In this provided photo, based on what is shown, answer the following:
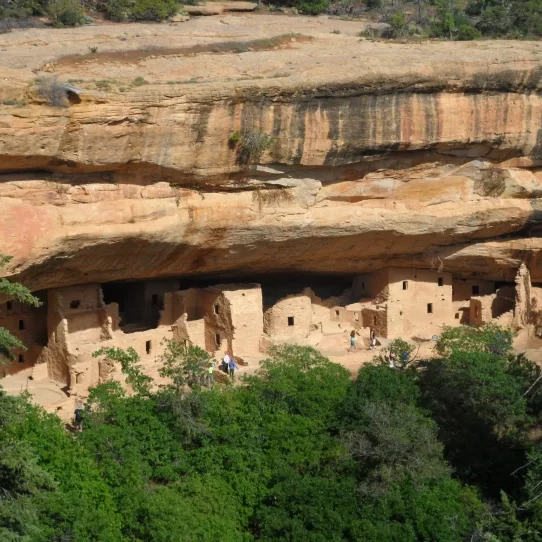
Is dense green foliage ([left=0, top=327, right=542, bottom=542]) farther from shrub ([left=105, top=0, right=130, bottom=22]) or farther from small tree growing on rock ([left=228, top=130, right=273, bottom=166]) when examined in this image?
shrub ([left=105, top=0, right=130, bottom=22])

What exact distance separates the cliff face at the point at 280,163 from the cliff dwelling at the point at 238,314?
1.76 ft

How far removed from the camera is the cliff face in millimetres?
15906

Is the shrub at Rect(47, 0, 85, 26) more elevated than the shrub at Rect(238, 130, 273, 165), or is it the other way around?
the shrub at Rect(47, 0, 85, 26)

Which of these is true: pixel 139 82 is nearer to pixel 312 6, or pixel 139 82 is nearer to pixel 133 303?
pixel 133 303

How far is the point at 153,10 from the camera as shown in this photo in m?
22.4

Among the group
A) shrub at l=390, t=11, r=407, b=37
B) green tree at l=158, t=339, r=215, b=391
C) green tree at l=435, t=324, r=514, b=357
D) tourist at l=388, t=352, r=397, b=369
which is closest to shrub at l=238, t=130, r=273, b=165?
green tree at l=158, t=339, r=215, b=391

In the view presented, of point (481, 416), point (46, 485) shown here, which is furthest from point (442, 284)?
point (46, 485)

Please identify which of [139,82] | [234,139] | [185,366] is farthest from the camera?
[185,366]

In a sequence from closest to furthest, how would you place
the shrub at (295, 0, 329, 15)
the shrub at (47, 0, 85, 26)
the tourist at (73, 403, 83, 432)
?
1. the tourist at (73, 403, 83, 432)
2. the shrub at (47, 0, 85, 26)
3. the shrub at (295, 0, 329, 15)

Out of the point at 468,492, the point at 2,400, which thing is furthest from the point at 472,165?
the point at 2,400

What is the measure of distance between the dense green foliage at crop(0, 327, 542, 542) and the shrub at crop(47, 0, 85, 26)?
7462 millimetres

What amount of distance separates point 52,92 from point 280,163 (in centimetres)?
433

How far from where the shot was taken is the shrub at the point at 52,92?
1520 centimetres

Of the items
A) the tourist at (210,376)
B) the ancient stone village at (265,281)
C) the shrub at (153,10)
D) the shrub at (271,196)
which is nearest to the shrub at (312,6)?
the ancient stone village at (265,281)
